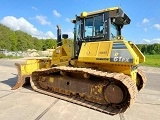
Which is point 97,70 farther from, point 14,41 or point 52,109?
point 14,41

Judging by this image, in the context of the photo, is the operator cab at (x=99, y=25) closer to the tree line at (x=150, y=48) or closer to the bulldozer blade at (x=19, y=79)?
the bulldozer blade at (x=19, y=79)

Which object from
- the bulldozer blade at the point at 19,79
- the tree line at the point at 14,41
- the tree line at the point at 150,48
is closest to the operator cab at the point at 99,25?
the bulldozer blade at the point at 19,79

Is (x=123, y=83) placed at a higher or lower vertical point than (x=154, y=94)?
higher

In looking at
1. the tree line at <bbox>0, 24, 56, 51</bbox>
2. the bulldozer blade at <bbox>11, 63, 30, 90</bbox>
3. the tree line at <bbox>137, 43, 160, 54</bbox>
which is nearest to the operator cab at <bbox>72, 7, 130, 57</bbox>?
the bulldozer blade at <bbox>11, 63, 30, 90</bbox>

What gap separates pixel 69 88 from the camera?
709cm

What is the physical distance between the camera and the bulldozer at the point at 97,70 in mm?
6020

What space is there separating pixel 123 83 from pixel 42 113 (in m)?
2.35

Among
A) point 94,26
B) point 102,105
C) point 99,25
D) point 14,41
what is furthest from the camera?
point 14,41

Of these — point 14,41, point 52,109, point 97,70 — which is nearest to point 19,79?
point 52,109

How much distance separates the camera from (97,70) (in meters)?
6.64

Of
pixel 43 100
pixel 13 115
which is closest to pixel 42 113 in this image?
pixel 13 115

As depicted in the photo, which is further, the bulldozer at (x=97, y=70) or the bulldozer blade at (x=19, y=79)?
the bulldozer blade at (x=19, y=79)

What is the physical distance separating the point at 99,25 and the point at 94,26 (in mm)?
203

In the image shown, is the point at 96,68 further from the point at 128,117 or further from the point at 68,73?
the point at 128,117
